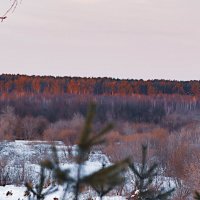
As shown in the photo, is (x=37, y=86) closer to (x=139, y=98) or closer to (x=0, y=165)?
(x=139, y=98)

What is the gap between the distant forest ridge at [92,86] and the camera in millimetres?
86625

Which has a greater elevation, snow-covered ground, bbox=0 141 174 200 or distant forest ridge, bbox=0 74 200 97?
distant forest ridge, bbox=0 74 200 97

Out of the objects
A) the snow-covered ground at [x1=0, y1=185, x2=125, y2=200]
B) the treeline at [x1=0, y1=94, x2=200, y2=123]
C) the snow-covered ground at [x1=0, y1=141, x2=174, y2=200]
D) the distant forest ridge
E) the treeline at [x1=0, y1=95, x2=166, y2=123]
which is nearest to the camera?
the snow-covered ground at [x1=0, y1=185, x2=125, y2=200]

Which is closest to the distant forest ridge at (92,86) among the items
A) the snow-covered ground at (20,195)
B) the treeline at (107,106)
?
the treeline at (107,106)

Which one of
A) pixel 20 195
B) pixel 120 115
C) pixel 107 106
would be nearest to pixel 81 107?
pixel 107 106

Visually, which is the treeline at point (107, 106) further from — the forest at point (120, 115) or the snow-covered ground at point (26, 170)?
the snow-covered ground at point (26, 170)

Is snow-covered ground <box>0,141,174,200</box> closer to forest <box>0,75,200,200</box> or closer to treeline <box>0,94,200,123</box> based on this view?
forest <box>0,75,200,200</box>

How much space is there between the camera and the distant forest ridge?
86625 mm

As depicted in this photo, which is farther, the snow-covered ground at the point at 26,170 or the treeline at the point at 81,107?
the treeline at the point at 81,107

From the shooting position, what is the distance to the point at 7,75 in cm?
9250

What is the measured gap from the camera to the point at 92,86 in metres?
89.7

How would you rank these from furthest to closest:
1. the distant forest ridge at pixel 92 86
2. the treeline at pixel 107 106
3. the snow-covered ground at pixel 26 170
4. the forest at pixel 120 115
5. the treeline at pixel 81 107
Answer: the distant forest ridge at pixel 92 86 → the treeline at pixel 107 106 → the treeline at pixel 81 107 → the forest at pixel 120 115 → the snow-covered ground at pixel 26 170

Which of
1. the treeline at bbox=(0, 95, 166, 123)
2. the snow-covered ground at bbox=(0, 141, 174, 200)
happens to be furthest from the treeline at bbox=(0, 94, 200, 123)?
the snow-covered ground at bbox=(0, 141, 174, 200)

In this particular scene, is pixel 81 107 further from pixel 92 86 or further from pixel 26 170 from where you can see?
pixel 26 170
